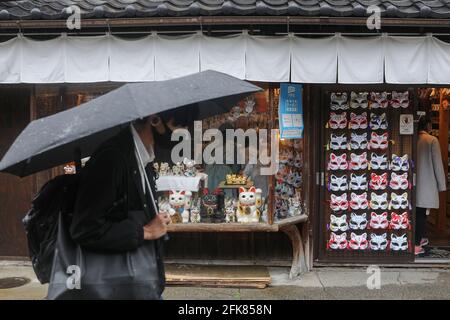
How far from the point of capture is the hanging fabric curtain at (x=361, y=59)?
7.31 meters

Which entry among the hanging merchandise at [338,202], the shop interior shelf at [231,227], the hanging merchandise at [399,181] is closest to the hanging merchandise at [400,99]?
the hanging merchandise at [399,181]

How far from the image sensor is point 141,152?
346 cm

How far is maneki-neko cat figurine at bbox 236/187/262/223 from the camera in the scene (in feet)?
24.6

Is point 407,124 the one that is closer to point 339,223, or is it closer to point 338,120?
point 338,120

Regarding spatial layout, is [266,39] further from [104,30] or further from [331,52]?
[104,30]

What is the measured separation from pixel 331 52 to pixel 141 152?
457cm

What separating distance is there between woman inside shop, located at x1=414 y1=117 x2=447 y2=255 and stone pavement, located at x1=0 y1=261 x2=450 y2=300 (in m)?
0.96

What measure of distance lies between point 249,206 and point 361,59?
2.58 metres

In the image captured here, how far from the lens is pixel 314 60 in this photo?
7.29 meters

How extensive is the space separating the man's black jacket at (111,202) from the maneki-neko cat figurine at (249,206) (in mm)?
4227

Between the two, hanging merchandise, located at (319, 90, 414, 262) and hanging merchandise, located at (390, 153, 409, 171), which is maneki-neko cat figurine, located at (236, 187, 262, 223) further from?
hanging merchandise, located at (390, 153, 409, 171)

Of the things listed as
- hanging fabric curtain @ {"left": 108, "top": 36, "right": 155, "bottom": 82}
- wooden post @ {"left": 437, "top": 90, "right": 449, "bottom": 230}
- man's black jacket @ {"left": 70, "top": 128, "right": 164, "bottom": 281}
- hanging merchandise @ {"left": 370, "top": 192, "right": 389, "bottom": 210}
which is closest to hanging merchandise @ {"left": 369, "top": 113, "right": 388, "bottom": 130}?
hanging merchandise @ {"left": 370, "top": 192, "right": 389, "bottom": 210}

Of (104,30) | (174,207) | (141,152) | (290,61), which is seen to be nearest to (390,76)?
(290,61)

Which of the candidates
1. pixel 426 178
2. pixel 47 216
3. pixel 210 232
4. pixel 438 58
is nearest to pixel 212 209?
pixel 210 232
